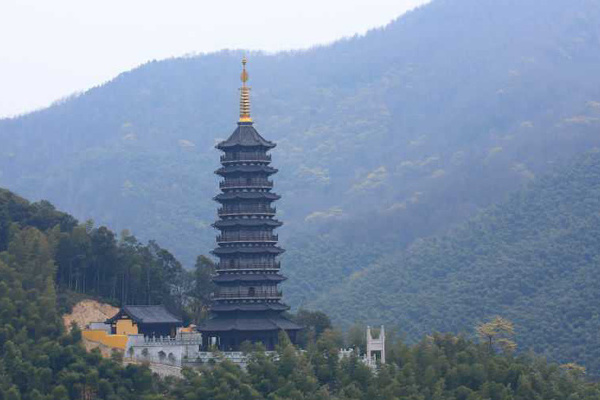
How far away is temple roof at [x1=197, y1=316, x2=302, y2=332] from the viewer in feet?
265

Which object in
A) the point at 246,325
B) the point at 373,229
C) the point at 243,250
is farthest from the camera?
the point at 373,229

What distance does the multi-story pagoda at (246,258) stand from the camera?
81.2 metres

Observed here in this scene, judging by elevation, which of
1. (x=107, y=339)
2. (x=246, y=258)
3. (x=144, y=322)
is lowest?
(x=107, y=339)

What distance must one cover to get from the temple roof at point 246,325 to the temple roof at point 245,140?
29.6ft

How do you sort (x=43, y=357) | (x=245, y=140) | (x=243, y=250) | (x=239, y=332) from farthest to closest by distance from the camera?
1. (x=245, y=140)
2. (x=243, y=250)
3. (x=239, y=332)
4. (x=43, y=357)

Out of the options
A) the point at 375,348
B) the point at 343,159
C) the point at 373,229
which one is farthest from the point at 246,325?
the point at 343,159

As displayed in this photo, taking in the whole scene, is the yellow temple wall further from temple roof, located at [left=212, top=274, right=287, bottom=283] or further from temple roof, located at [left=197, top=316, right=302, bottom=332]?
temple roof, located at [left=212, top=274, right=287, bottom=283]

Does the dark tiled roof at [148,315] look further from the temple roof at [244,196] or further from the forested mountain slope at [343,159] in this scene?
the forested mountain slope at [343,159]

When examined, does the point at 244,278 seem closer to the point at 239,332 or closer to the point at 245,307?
the point at 245,307

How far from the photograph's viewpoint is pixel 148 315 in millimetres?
81875

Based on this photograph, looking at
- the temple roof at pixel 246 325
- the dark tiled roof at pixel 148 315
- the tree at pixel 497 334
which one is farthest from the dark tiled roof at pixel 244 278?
the tree at pixel 497 334

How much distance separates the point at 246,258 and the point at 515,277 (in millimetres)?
49129

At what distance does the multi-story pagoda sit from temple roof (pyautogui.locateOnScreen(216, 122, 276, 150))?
0.17 feet

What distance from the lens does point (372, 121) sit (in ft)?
639
